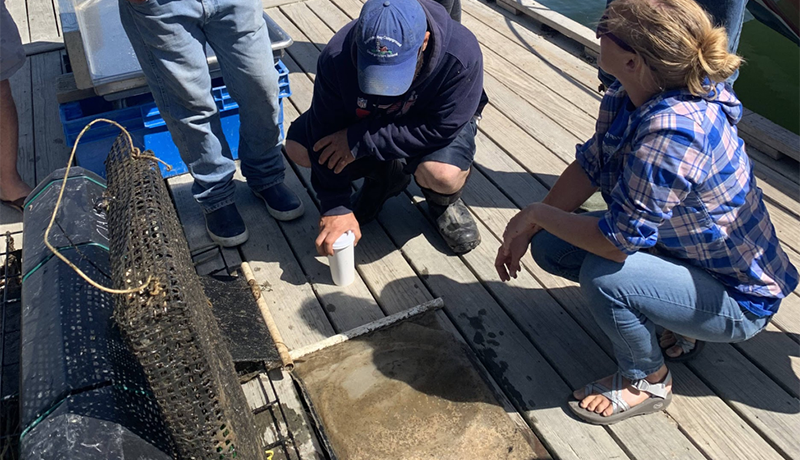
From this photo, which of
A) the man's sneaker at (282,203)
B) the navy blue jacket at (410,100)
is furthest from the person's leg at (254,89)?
the navy blue jacket at (410,100)

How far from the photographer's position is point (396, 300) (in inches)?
81.1

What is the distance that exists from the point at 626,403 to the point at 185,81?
1566 millimetres

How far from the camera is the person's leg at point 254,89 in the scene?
6.39 ft

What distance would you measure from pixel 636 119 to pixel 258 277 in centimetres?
133

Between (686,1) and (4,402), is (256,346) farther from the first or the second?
(686,1)

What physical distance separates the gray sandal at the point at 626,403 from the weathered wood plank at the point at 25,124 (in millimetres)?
2332

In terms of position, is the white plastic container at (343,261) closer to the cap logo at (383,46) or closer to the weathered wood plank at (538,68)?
the cap logo at (383,46)

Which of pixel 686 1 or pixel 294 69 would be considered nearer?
pixel 686 1

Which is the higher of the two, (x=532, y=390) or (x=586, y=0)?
(x=532, y=390)

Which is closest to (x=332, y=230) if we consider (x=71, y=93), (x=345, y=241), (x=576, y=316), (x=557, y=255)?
(x=345, y=241)

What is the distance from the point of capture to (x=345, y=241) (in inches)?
77.2

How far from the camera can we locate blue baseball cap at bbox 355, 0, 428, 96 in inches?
64.1

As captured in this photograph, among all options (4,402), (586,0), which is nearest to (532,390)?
(4,402)

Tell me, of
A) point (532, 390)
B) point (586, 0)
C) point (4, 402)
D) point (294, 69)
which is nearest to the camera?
point (4, 402)
